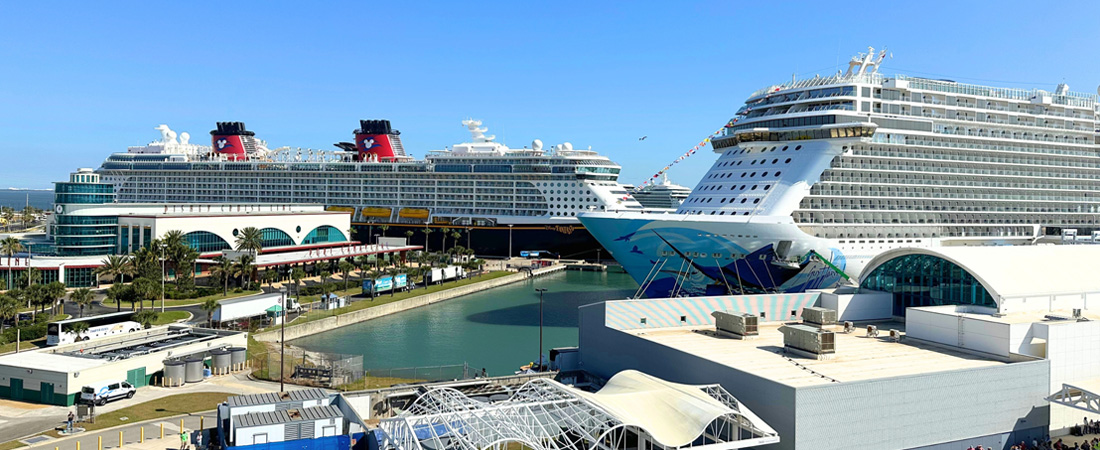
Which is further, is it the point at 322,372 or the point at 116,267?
the point at 116,267

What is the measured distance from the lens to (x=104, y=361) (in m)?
24.4

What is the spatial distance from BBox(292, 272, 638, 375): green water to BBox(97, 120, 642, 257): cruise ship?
57.7ft

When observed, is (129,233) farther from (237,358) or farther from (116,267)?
(237,358)

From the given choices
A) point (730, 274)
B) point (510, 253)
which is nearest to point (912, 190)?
point (730, 274)

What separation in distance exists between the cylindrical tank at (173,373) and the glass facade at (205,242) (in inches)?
1125

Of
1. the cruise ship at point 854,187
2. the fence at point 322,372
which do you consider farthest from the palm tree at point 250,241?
the fence at point 322,372

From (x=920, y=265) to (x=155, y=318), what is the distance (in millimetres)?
29358

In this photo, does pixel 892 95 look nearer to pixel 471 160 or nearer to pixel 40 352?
pixel 40 352

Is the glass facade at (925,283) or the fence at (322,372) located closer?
the glass facade at (925,283)

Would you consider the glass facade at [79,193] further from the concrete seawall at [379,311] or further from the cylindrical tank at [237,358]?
the cylindrical tank at [237,358]

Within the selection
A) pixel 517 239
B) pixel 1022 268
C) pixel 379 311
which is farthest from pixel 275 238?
pixel 1022 268

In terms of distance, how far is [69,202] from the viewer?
49.8m

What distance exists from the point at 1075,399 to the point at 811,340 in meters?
6.14

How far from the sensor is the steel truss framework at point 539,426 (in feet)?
49.2
